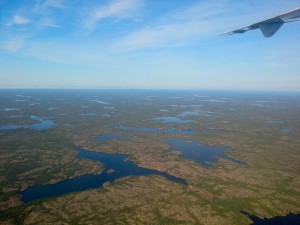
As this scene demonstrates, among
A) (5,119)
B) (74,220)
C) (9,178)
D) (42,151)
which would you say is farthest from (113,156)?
(5,119)

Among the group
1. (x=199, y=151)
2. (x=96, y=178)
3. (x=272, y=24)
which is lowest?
(x=199, y=151)

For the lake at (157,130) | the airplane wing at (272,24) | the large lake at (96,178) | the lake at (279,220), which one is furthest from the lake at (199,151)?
the airplane wing at (272,24)

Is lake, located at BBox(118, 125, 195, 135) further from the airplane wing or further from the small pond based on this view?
the airplane wing

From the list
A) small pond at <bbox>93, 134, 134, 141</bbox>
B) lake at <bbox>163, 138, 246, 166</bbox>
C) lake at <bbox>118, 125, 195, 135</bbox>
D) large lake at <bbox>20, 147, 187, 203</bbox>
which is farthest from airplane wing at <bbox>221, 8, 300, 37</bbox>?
lake at <bbox>118, 125, 195, 135</bbox>

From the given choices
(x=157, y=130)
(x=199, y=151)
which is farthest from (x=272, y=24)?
(x=157, y=130)

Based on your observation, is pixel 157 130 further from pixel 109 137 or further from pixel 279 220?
pixel 279 220

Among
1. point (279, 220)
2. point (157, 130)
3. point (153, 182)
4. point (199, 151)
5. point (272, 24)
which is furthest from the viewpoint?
point (157, 130)

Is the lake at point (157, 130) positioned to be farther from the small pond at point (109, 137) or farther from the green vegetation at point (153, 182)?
the small pond at point (109, 137)

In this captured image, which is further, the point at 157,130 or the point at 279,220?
the point at 157,130
